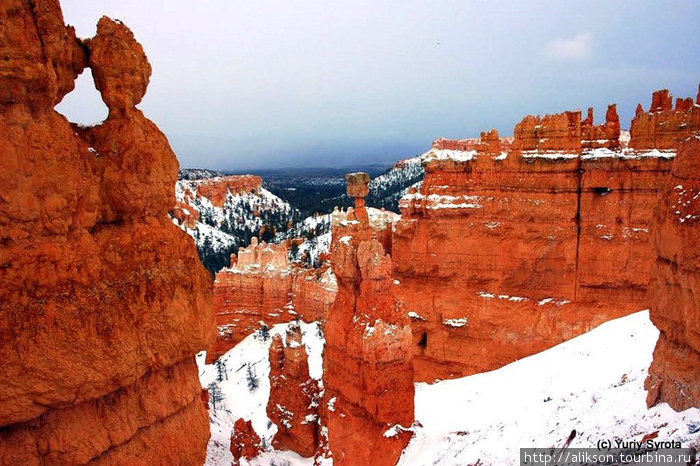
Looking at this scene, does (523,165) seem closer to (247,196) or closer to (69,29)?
(69,29)

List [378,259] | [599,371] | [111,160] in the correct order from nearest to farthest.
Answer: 1. [111,160]
2. [599,371]
3. [378,259]

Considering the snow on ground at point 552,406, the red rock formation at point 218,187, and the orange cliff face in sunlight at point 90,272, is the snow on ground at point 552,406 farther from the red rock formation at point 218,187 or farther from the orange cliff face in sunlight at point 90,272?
the red rock formation at point 218,187

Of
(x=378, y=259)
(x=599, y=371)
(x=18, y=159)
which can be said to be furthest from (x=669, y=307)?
(x=18, y=159)

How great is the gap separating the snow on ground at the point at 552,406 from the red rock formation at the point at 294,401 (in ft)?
14.0

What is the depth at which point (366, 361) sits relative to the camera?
11.3 metres

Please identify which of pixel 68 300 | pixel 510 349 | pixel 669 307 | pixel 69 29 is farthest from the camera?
pixel 510 349

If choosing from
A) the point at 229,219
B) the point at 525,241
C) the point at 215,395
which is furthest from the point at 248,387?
the point at 229,219

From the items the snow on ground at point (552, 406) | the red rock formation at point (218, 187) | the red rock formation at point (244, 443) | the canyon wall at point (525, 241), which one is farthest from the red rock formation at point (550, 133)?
the red rock formation at point (218, 187)

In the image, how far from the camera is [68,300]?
4.23 meters

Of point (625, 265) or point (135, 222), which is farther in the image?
point (625, 265)

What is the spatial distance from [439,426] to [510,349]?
7075 mm

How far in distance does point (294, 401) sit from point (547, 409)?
9.83 metres

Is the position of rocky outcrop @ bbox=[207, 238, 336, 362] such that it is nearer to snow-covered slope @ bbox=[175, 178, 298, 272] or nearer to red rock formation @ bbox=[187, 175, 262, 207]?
snow-covered slope @ bbox=[175, 178, 298, 272]

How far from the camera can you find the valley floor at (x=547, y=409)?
681 centimetres
